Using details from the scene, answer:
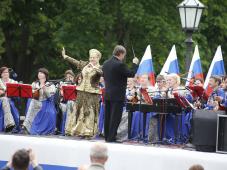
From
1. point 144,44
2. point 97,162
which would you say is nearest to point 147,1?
point 144,44

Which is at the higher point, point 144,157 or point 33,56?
point 33,56

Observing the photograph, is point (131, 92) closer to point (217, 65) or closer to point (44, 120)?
point (44, 120)

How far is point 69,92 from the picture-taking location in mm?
18047

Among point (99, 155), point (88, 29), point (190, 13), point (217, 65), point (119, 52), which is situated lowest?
point (99, 155)

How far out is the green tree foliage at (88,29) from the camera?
28.0 metres

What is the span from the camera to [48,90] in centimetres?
1816

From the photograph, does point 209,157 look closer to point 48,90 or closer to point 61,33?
point 48,90

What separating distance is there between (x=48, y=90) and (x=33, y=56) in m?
13.1

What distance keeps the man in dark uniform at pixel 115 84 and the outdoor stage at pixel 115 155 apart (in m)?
0.64

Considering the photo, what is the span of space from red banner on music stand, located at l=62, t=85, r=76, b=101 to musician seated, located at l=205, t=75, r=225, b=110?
10.8ft

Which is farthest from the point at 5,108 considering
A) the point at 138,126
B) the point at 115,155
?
the point at 115,155

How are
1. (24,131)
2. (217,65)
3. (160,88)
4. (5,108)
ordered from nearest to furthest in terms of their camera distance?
(160,88), (5,108), (24,131), (217,65)

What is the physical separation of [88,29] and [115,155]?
13691 mm

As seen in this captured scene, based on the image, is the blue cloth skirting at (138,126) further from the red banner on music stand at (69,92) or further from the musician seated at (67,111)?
the red banner on music stand at (69,92)
